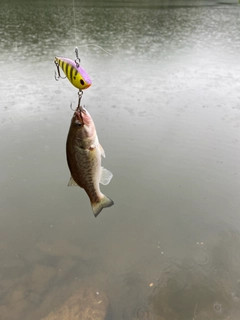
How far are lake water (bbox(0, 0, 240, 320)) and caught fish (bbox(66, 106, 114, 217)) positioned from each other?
1.80 meters

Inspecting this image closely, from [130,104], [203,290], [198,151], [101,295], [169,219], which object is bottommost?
Answer: [101,295]

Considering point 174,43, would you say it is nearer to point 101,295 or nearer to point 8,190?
point 8,190

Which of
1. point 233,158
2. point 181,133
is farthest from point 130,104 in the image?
point 233,158

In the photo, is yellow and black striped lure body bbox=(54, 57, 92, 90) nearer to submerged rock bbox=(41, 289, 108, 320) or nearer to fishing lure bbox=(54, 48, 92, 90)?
fishing lure bbox=(54, 48, 92, 90)

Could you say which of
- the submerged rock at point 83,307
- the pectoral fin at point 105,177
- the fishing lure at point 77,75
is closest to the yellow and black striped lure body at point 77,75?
the fishing lure at point 77,75

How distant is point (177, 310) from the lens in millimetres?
3285

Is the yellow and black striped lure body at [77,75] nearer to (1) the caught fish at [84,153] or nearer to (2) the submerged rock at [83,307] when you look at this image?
(1) the caught fish at [84,153]

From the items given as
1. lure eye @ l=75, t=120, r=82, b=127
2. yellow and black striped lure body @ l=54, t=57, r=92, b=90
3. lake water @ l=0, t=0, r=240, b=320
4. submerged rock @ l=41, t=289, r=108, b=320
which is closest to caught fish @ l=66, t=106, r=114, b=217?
lure eye @ l=75, t=120, r=82, b=127

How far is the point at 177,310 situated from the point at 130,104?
5.02 meters

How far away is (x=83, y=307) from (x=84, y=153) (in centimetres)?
211

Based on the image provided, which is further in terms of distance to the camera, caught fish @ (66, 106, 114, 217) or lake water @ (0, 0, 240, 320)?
lake water @ (0, 0, 240, 320)

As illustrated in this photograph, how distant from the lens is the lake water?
3449 millimetres

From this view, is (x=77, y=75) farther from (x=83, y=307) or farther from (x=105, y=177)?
(x=83, y=307)

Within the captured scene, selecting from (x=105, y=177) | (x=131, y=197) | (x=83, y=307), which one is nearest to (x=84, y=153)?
(x=105, y=177)
